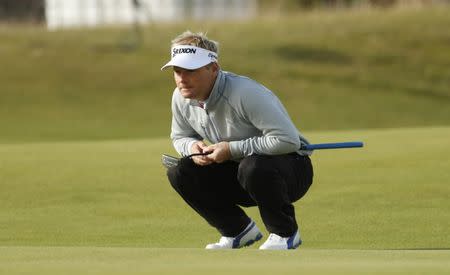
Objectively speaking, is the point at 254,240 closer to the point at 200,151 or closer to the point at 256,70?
the point at 200,151

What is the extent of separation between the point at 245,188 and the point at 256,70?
70.7ft

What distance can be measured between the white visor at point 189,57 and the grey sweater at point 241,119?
0.39ft

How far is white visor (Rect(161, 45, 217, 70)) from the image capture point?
6.02 m

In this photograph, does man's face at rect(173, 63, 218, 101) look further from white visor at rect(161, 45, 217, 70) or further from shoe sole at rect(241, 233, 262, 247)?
shoe sole at rect(241, 233, 262, 247)

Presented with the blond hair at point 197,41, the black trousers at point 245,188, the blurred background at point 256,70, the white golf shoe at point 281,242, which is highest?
the blond hair at point 197,41

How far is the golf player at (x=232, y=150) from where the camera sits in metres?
5.95

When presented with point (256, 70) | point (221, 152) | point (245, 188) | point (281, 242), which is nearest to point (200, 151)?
point (221, 152)

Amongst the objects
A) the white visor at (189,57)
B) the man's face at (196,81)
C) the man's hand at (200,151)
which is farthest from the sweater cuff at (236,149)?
the white visor at (189,57)

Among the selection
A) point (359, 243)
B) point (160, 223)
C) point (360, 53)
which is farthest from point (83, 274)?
point (360, 53)

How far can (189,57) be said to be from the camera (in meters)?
6.03

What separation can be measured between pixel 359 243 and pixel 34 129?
16774 millimetres

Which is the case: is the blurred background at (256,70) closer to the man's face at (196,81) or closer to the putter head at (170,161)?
the putter head at (170,161)

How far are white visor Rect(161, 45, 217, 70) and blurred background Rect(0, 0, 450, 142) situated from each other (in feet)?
50.7

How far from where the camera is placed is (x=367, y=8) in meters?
33.7
